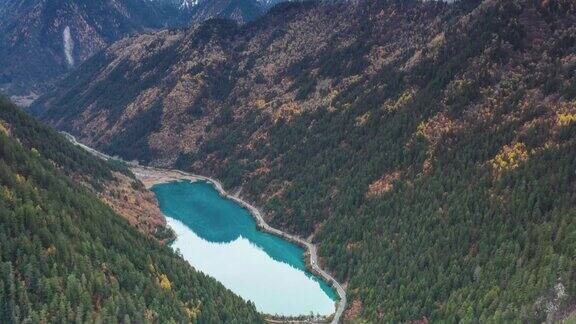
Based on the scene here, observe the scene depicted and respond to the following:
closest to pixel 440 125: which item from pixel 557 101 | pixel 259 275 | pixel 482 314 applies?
pixel 557 101

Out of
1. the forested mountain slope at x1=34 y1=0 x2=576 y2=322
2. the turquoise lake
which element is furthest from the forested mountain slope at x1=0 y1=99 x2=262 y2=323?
the forested mountain slope at x1=34 y1=0 x2=576 y2=322

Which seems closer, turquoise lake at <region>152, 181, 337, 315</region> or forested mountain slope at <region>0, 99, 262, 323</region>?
forested mountain slope at <region>0, 99, 262, 323</region>

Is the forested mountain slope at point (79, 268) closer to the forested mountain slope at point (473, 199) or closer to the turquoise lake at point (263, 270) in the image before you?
the turquoise lake at point (263, 270)

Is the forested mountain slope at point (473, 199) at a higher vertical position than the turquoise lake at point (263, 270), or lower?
higher

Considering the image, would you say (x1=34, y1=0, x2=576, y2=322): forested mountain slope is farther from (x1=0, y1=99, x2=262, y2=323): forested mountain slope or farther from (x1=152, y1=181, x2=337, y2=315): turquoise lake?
(x1=0, y1=99, x2=262, y2=323): forested mountain slope

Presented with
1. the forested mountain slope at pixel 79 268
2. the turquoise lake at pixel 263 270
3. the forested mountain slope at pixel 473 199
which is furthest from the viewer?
the turquoise lake at pixel 263 270

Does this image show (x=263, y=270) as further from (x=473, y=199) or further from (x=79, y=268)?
(x=79, y=268)

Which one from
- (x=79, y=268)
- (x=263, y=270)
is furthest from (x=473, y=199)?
(x=79, y=268)

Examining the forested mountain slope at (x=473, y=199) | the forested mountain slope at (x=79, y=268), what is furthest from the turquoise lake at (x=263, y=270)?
the forested mountain slope at (x=79, y=268)

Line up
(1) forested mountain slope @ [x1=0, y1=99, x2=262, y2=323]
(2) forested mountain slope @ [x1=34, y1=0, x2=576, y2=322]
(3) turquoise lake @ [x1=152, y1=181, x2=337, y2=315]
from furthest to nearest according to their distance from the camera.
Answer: (3) turquoise lake @ [x1=152, y1=181, x2=337, y2=315] → (2) forested mountain slope @ [x1=34, y1=0, x2=576, y2=322] → (1) forested mountain slope @ [x1=0, y1=99, x2=262, y2=323]
